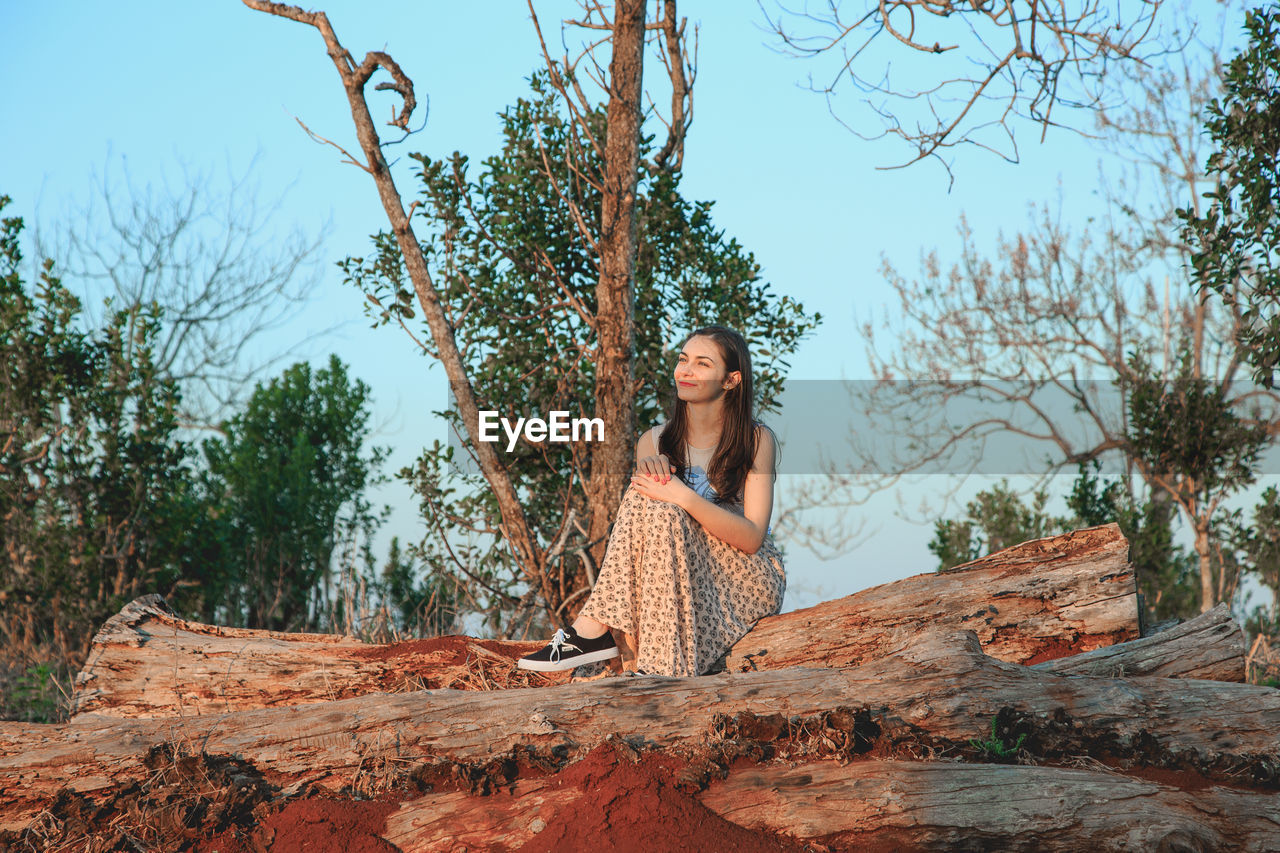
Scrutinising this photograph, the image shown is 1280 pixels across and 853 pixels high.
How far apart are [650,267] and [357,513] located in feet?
23.8

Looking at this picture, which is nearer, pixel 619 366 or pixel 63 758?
pixel 63 758

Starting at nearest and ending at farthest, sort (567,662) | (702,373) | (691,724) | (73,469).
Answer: (691,724) < (567,662) < (702,373) < (73,469)

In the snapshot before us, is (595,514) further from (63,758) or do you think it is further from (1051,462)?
(1051,462)

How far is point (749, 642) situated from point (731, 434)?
1033 mm

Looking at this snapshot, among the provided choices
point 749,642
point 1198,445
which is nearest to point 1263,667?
point 1198,445

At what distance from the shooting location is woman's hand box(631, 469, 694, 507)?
176 inches

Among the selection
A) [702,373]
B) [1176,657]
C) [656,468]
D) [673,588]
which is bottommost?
[1176,657]

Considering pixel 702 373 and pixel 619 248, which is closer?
pixel 702 373

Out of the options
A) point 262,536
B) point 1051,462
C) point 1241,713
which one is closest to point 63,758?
point 1241,713

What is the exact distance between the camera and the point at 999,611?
4555 mm

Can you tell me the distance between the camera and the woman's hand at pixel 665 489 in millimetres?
4461

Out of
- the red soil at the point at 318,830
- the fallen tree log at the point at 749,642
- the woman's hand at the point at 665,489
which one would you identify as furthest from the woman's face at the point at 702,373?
the red soil at the point at 318,830

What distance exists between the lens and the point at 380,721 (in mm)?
3402

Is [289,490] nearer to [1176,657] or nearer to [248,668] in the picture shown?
[248,668]
